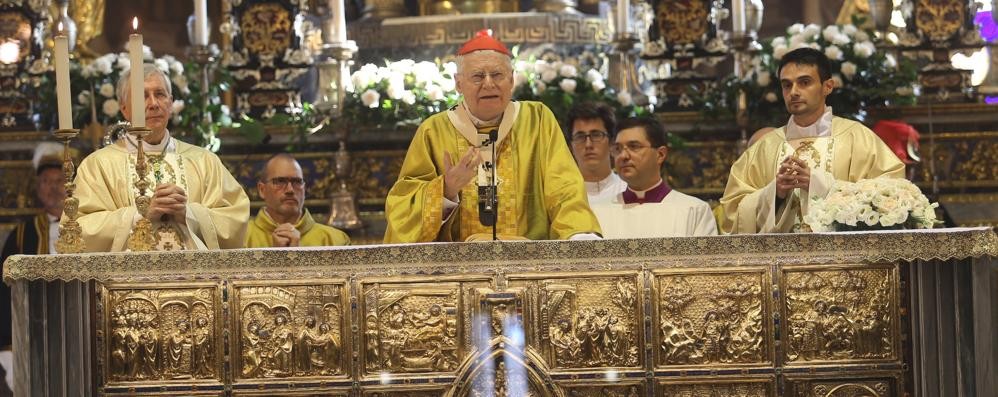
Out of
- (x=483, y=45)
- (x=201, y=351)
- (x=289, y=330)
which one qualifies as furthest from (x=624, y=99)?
(x=201, y=351)

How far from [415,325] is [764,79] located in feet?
13.3

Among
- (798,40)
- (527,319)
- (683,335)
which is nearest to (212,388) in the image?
(527,319)

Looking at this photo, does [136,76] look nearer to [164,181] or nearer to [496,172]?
[164,181]

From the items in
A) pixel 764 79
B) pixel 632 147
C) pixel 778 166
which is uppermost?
pixel 764 79

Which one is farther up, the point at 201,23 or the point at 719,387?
the point at 201,23

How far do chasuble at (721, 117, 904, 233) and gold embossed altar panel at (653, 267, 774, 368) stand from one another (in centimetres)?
89

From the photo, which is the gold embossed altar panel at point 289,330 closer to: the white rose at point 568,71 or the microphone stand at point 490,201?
the microphone stand at point 490,201

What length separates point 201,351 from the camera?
275 inches

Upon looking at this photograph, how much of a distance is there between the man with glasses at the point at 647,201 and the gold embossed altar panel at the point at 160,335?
7.06ft

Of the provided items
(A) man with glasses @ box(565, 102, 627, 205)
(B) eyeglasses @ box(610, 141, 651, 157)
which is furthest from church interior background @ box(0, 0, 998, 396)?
(A) man with glasses @ box(565, 102, 627, 205)

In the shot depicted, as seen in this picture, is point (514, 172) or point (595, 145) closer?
point (514, 172)

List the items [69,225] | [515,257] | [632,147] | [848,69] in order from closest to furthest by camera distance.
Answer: [515,257] < [69,225] < [632,147] < [848,69]

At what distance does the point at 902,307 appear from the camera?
22.7 feet

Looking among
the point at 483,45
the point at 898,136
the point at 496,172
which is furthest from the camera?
the point at 898,136
